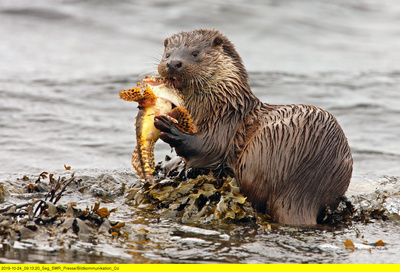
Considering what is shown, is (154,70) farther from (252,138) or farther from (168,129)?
(252,138)

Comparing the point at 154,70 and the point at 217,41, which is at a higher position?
the point at 217,41

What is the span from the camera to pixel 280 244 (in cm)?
455

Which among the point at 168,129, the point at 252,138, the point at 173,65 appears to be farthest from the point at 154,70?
the point at 252,138

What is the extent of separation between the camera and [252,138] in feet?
17.3

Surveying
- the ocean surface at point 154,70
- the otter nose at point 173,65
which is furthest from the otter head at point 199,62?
the ocean surface at point 154,70

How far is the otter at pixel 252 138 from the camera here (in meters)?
5.11

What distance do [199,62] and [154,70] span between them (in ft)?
1.66

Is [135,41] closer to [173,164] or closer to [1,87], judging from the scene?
[1,87]

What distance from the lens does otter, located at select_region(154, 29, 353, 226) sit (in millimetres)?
5113

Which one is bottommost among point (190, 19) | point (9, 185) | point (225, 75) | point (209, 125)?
point (9, 185)

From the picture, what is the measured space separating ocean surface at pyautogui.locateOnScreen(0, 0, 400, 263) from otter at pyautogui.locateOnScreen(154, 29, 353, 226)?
0.36 meters

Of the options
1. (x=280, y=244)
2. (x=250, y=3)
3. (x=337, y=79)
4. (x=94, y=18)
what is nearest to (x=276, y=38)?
(x=250, y=3)

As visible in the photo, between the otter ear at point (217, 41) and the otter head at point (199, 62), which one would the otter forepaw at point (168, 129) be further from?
the otter ear at point (217, 41)

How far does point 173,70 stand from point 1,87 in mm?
8084
